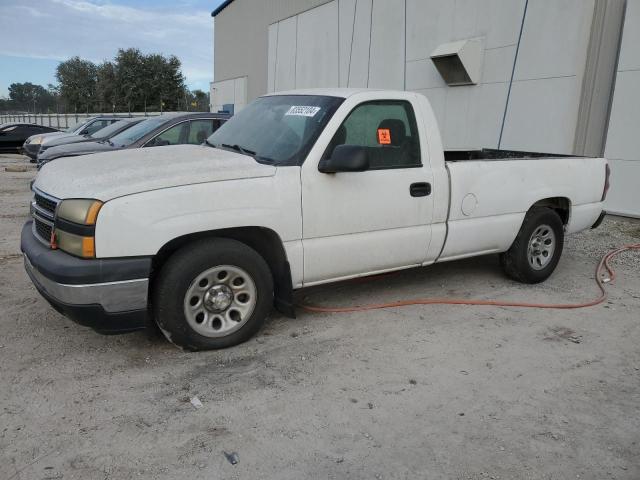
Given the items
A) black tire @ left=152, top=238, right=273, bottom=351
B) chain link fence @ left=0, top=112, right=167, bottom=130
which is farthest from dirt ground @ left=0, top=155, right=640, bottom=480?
chain link fence @ left=0, top=112, right=167, bottom=130

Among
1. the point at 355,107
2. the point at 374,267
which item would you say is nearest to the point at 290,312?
the point at 374,267

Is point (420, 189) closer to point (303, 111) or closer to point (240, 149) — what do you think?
point (303, 111)

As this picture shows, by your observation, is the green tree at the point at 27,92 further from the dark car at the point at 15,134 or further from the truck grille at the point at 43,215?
the truck grille at the point at 43,215

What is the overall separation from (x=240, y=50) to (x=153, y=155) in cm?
2272

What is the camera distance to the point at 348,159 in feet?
12.6

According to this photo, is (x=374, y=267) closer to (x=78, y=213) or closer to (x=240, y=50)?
(x=78, y=213)

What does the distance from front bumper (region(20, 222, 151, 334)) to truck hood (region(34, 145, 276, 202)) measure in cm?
41

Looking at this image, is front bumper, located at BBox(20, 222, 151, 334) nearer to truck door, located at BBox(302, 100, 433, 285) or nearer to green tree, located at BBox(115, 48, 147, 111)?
truck door, located at BBox(302, 100, 433, 285)

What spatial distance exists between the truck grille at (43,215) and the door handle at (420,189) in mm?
2631

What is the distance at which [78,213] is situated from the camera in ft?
10.8

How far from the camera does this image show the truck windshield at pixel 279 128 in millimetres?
4090

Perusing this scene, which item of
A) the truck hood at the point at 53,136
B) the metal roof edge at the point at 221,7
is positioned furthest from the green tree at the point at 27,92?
the truck hood at the point at 53,136

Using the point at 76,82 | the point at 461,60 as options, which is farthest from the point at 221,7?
the point at 76,82

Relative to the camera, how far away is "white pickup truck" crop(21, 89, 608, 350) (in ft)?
11.0
